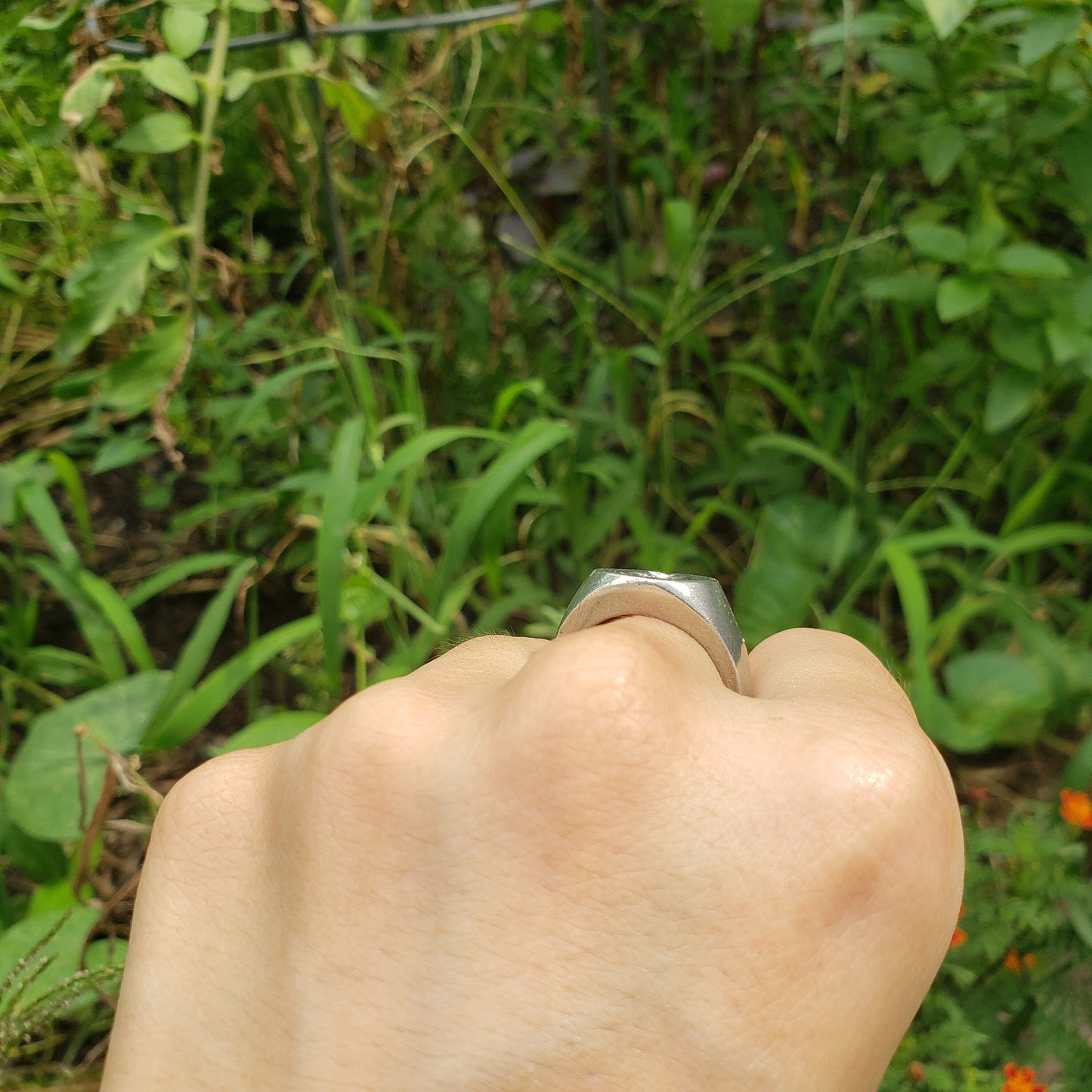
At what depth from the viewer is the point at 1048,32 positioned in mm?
1122

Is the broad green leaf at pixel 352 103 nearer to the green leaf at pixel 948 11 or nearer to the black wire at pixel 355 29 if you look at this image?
the black wire at pixel 355 29

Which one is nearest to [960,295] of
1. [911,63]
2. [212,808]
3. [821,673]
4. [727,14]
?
[911,63]

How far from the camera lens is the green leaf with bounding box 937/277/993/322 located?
1.29 metres

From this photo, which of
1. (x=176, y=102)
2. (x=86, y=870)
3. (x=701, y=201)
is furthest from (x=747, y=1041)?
(x=701, y=201)

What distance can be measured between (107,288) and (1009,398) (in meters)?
1.21

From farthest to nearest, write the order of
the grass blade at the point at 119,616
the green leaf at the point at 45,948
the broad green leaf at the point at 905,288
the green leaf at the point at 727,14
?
1. the broad green leaf at the point at 905,288
2. the grass blade at the point at 119,616
3. the green leaf at the point at 727,14
4. the green leaf at the point at 45,948

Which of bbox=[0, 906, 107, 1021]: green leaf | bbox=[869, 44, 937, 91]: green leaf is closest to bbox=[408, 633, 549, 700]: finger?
bbox=[0, 906, 107, 1021]: green leaf

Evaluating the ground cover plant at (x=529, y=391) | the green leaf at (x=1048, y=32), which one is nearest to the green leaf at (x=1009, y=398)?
the ground cover plant at (x=529, y=391)

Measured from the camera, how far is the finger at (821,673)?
1.73ft

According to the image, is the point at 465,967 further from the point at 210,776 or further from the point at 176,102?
the point at 176,102

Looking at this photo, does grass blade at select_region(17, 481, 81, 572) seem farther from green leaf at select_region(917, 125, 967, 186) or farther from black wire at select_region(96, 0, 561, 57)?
green leaf at select_region(917, 125, 967, 186)

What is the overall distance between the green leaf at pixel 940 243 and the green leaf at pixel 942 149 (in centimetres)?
7

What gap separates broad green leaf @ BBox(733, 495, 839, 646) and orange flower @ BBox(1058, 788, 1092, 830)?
0.42 meters

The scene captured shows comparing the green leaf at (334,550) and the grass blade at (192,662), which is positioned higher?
the green leaf at (334,550)
